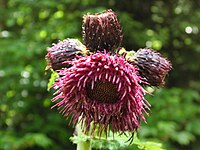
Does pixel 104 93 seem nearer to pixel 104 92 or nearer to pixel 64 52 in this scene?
pixel 104 92

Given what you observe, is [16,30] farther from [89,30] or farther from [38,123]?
[89,30]

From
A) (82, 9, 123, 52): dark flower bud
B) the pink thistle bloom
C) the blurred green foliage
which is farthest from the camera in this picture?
the blurred green foliage

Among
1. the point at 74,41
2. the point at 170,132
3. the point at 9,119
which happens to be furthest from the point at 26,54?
the point at 74,41

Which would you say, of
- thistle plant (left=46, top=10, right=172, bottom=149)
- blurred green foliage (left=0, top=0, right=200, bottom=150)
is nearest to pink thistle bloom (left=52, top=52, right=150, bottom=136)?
thistle plant (left=46, top=10, right=172, bottom=149)

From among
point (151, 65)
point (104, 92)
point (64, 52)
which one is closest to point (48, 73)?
point (64, 52)

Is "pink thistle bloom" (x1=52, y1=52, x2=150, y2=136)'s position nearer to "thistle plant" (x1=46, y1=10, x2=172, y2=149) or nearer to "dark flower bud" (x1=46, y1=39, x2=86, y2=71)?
"thistle plant" (x1=46, y1=10, x2=172, y2=149)

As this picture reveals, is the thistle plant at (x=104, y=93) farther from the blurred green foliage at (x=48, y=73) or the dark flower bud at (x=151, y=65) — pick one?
the blurred green foliage at (x=48, y=73)

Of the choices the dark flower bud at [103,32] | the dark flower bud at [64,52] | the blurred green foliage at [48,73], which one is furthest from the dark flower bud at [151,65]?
the blurred green foliage at [48,73]
